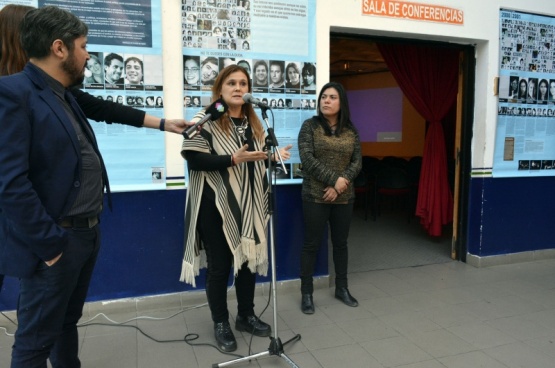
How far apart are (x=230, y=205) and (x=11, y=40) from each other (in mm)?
1248

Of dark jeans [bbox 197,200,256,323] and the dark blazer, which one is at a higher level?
the dark blazer

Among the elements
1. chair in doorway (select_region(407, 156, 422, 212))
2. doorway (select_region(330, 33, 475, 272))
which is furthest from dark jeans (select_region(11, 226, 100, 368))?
chair in doorway (select_region(407, 156, 422, 212))

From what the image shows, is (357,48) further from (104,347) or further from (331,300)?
(104,347)

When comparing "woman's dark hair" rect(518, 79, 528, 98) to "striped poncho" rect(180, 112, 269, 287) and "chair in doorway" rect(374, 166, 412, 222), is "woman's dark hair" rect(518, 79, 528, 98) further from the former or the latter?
"striped poncho" rect(180, 112, 269, 287)

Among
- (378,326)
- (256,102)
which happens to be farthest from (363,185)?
(256,102)

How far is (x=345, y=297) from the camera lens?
121 inches

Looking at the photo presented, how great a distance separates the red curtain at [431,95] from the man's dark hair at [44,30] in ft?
12.0

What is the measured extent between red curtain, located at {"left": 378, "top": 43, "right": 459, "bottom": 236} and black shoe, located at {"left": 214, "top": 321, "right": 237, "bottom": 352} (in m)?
3.08

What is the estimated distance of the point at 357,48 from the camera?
6613 mm

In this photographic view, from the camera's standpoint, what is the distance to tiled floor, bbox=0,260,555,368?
7.50ft

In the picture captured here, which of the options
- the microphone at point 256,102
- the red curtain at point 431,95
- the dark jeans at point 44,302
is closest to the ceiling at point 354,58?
the red curtain at point 431,95

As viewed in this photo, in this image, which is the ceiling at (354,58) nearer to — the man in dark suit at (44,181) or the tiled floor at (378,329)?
the tiled floor at (378,329)

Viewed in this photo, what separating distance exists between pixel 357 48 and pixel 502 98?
325 cm

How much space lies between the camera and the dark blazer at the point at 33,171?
1.32 m
